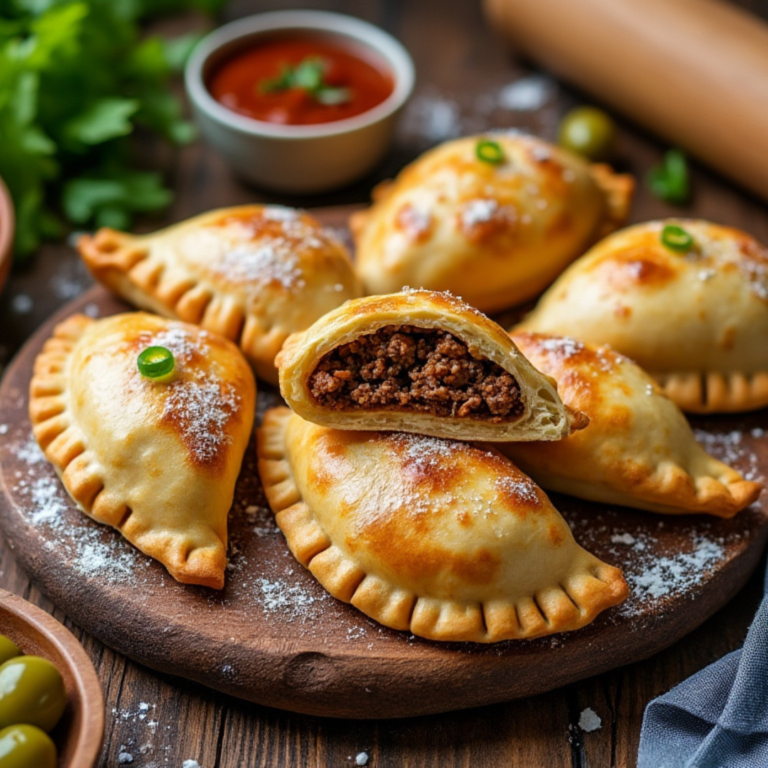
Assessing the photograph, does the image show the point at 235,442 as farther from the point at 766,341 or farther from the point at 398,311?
the point at 766,341

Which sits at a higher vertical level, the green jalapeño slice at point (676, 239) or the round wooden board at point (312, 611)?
the green jalapeño slice at point (676, 239)

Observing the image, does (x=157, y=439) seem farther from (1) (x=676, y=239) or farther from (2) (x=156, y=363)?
(1) (x=676, y=239)

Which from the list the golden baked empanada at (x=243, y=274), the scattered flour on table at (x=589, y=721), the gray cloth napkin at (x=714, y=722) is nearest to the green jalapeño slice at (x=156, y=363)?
the golden baked empanada at (x=243, y=274)

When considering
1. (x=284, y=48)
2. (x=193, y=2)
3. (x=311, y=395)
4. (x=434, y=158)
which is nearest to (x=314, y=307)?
(x=311, y=395)

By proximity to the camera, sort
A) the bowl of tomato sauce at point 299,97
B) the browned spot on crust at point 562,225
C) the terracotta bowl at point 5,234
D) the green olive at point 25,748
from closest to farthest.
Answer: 1. the green olive at point 25,748
2. the terracotta bowl at point 5,234
3. the browned spot on crust at point 562,225
4. the bowl of tomato sauce at point 299,97

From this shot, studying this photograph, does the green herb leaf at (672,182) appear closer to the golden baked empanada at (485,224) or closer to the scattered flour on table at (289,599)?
the golden baked empanada at (485,224)

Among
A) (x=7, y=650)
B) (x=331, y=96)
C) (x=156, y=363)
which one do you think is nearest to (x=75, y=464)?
(x=156, y=363)
